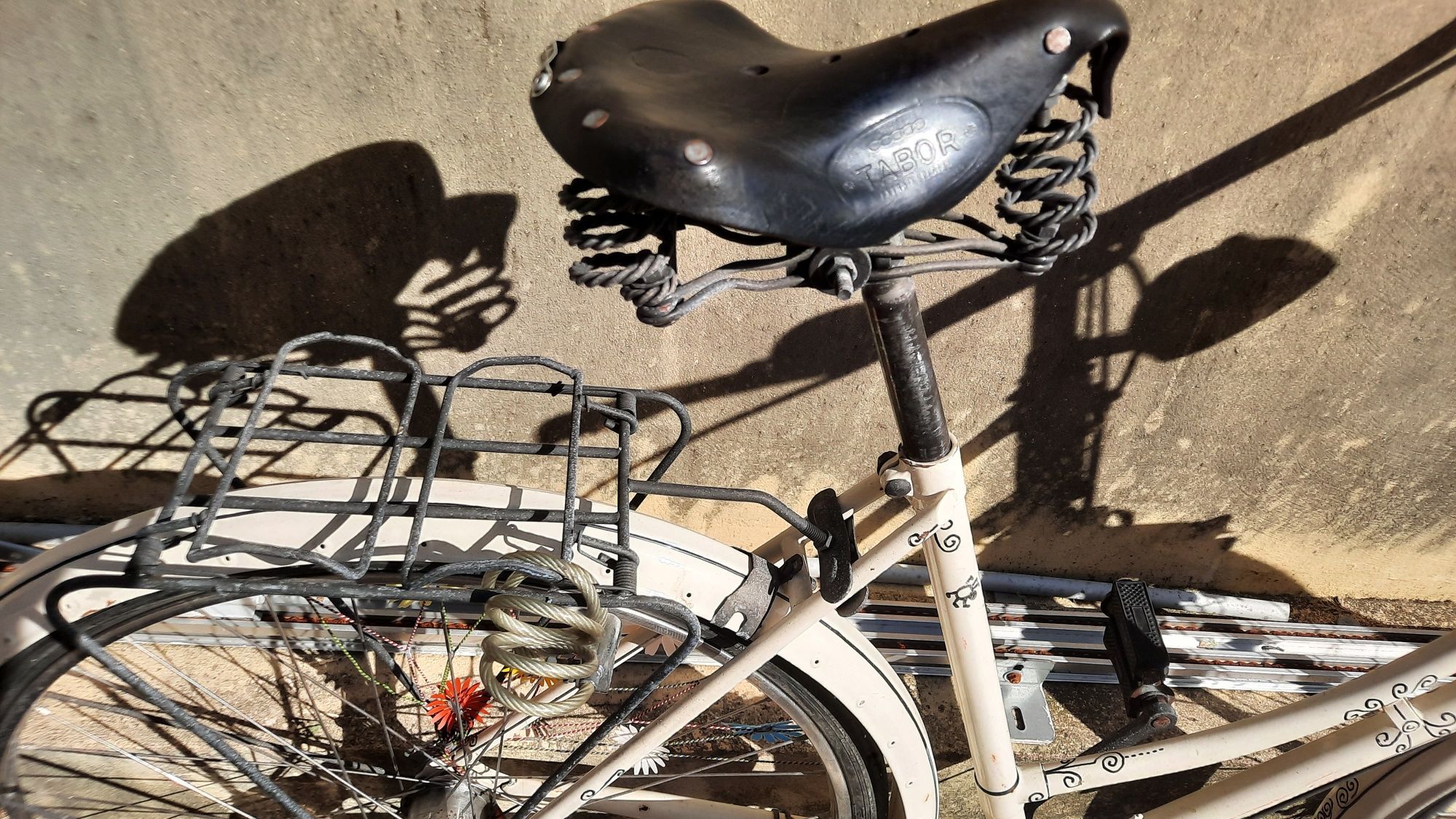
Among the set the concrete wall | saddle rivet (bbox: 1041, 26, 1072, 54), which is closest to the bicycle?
saddle rivet (bbox: 1041, 26, 1072, 54)

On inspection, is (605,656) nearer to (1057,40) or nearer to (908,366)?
(908,366)

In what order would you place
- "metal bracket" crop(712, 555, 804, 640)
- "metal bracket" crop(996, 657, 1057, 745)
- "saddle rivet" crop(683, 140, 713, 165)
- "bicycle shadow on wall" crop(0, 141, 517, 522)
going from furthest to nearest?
"metal bracket" crop(996, 657, 1057, 745)
"bicycle shadow on wall" crop(0, 141, 517, 522)
"metal bracket" crop(712, 555, 804, 640)
"saddle rivet" crop(683, 140, 713, 165)

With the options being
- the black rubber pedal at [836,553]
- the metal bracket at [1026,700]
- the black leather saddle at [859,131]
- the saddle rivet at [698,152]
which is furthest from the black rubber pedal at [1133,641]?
the saddle rivet at [698,152]

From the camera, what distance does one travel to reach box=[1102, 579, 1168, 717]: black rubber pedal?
1.52 m

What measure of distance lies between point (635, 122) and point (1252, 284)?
1.37 meters

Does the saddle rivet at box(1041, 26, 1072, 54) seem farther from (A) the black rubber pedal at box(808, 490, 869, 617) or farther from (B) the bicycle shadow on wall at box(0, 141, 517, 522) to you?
(B) the bicycle shadow on wall at box(0, 141, 517, 522)

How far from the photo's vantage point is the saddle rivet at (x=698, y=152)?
725mm

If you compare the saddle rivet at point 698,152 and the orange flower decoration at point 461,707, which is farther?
the orange flower decoration at point 461,707

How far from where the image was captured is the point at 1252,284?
1.56 m

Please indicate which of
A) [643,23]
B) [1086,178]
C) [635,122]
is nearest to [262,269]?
[643,23]

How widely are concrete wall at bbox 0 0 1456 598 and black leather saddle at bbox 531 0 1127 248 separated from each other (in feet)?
2.05

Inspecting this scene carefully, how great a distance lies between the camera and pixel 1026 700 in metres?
1.76

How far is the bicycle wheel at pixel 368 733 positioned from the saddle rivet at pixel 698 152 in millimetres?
687

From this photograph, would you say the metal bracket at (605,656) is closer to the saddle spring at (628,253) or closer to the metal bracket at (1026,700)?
the saddle spring at (628,253)
